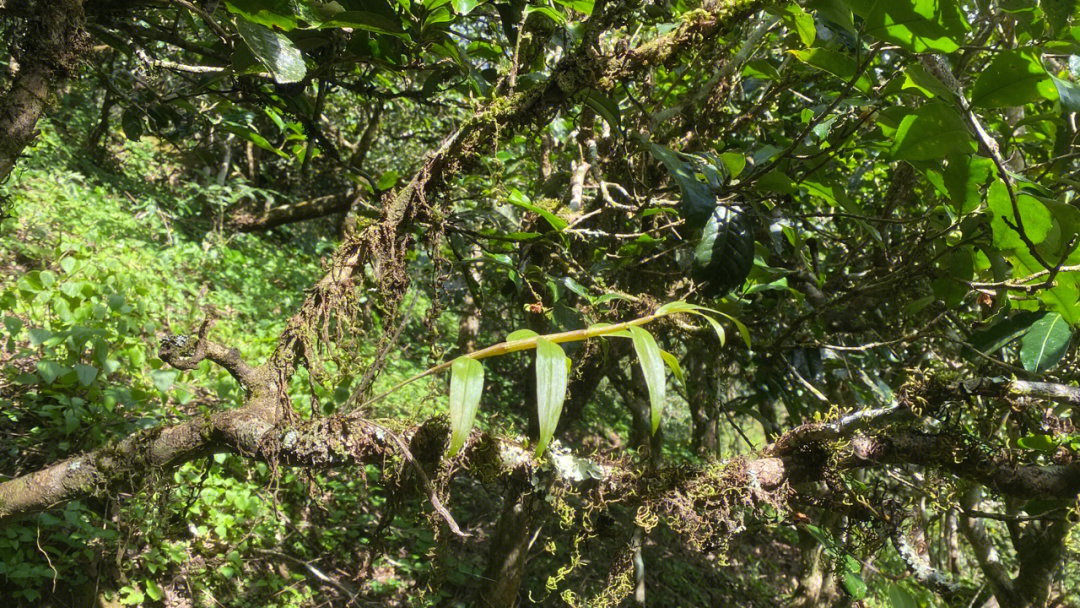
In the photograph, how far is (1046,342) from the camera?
3.59ft

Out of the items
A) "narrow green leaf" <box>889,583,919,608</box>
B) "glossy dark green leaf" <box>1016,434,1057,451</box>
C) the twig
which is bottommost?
"narrow green leaf" <box>889,583,919,608</box>

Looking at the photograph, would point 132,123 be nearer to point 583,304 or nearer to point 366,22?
point 366,22

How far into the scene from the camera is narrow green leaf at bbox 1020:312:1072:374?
107 centimetres

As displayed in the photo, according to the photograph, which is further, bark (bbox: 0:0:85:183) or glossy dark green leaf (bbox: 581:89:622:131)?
glossy dark green leaf (bbox: 581:89:622:131)

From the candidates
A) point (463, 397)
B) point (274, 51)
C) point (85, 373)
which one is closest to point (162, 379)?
point (85, 373)

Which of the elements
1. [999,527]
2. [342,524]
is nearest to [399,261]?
[342,524]

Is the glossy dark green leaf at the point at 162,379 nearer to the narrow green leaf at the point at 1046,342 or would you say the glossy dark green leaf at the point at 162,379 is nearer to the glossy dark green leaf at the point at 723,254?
the glossy dark green leaf at the point at 723,254

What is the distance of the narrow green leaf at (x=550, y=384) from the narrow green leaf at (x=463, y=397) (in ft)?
0.25

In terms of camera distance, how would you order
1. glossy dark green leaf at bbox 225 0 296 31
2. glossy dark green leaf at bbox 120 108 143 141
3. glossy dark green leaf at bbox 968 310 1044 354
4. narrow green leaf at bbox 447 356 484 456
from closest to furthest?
narrow green leaf at bbox 447 356 484 456 → glossy dark green leaf at bbox 225 0 296 31 → glossy dark green leaf at bbox 968 310 1044 354 → glossy dark green leaf at bbox 120 108 143 141

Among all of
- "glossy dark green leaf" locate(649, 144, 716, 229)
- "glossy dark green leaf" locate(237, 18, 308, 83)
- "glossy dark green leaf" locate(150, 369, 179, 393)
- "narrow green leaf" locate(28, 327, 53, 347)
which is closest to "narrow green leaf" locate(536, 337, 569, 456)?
"glossy dark green leaf" locate(649, 144, 716, 229)

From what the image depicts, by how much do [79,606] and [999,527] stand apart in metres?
4.57

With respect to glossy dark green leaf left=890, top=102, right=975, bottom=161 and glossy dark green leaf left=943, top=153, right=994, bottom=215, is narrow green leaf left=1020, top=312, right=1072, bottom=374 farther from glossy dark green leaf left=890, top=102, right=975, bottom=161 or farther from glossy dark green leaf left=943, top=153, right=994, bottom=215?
glossy dark green leaf left=890, top=102, right=975, bottom=161

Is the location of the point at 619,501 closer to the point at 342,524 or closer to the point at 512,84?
the point at 512,84

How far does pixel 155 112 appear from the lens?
1.58 meters
